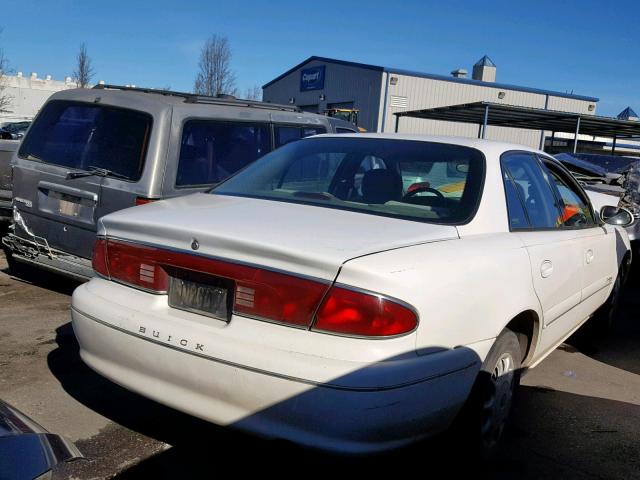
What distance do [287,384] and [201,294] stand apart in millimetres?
603

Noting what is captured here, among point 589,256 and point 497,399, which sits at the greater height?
point 589,256

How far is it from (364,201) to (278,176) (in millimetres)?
646

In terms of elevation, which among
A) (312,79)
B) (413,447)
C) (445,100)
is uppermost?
(312,79)

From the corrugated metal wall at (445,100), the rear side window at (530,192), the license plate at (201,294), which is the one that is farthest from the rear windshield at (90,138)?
the corrugated metal wall at (445,100)

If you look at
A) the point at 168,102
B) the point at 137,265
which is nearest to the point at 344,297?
the point at 137,265

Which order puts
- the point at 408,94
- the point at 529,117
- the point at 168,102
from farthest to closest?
the point at 408,94
the point at 529,117
the point at 168,102

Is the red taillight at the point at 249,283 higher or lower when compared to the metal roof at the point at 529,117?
lower

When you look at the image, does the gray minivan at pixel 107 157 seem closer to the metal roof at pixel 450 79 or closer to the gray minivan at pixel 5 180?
the gray minivan at pixel 5 180

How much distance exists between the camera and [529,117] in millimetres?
20719

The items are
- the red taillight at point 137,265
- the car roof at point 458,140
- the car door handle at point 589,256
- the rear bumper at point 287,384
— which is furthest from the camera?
the car door handle at point 589,256

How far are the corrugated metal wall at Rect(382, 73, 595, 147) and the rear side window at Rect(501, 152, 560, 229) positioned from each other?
24.4m

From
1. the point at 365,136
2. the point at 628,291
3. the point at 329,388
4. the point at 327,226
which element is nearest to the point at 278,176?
the point at 365,136

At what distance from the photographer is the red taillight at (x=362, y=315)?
2369 millimetres

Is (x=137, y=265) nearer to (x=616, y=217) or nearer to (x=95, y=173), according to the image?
(x=95, y=173)
